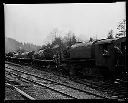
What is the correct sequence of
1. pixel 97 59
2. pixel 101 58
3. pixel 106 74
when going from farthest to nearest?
1. pixel 97 59
2. pixel 101 58
3. pixel 106 74

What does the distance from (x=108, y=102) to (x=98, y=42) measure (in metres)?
6.82

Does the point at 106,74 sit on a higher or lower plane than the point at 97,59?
lower

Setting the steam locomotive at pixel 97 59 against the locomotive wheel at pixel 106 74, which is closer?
the steam locomotive at pixel 97 59

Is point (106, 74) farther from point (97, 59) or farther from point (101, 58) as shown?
point (97, 59)

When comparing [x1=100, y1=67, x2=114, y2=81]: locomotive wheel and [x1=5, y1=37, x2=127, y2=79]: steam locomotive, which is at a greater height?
[x1=5, y1=37, x2=127, y2=79]: steam locomotive

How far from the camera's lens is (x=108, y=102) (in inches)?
218

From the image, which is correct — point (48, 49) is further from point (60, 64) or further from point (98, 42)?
point (98, 42)

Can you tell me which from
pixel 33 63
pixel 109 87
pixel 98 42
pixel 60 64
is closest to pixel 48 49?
pixel 33 63

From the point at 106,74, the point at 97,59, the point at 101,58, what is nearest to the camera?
the point at 106,74

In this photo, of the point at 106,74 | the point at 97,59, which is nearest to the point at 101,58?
the point at 97,59

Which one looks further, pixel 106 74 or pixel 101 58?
pixel 101 58

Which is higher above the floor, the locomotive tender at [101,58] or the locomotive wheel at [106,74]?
the locomotive tender at [101,58]

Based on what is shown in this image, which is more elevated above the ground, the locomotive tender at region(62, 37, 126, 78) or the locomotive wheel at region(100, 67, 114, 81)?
the locomotive tender at region(62, 37, 126, 78)

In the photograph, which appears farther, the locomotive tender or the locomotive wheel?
the locomotive wheel
